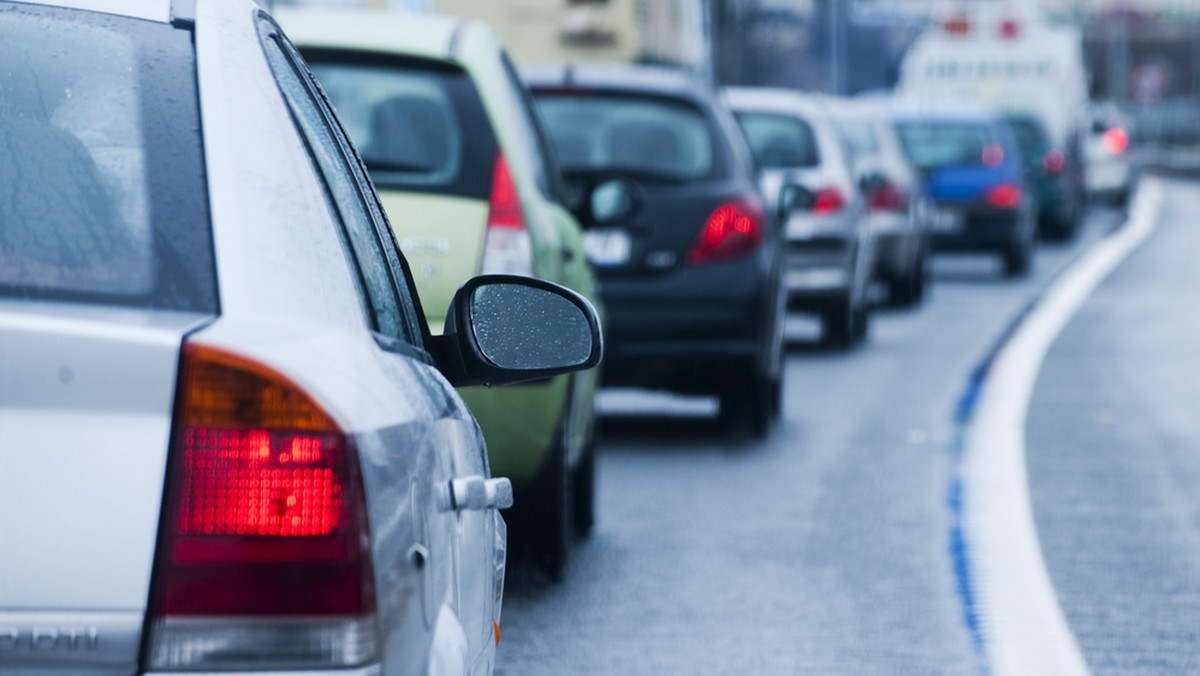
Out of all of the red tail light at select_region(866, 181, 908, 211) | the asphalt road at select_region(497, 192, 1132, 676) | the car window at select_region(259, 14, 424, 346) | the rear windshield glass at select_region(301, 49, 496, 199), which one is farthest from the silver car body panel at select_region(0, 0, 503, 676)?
the red tail light at select_region(866, 181, 908, 211)

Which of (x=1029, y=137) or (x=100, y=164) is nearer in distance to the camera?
(x=100, y=164)

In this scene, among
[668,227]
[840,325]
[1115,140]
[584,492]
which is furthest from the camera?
[1115,140]

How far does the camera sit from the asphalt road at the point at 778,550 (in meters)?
5.83

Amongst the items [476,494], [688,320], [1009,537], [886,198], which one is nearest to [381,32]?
[1009,537]

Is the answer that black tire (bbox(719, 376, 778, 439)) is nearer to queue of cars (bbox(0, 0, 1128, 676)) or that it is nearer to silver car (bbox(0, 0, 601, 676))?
queue of cars (bbox(0, 0, 1128, 676))

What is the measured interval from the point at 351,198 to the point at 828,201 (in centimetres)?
1282

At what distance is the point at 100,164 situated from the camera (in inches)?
93.7

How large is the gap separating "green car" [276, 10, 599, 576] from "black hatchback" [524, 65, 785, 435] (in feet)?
9.91

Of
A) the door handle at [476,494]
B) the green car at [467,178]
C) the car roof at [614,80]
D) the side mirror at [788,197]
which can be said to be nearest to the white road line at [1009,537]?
the green car at [467,178]

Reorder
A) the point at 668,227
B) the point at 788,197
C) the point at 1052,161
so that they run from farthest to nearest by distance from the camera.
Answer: the point at 1052,161
the point at 788,197
the point at 668,227

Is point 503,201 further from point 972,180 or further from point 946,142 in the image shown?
point 946,142

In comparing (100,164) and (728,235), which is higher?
(100,164)

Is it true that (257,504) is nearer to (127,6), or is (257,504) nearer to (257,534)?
(257,534)

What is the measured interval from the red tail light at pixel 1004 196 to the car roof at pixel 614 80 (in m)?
13.5
